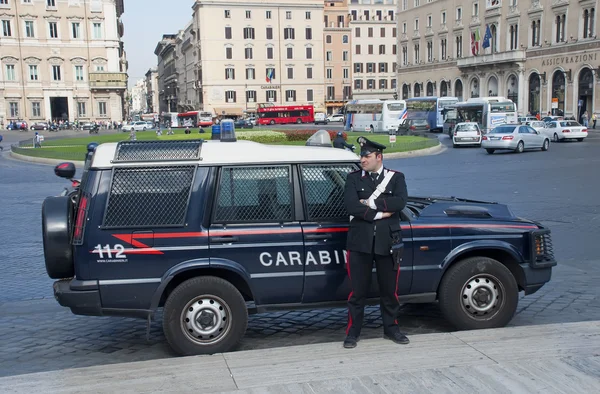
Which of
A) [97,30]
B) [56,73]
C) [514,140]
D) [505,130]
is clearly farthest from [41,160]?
[97,30]

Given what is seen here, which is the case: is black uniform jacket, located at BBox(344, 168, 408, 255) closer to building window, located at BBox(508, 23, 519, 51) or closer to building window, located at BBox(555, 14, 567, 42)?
building window, located at BBox(555, 14, 567, 42)

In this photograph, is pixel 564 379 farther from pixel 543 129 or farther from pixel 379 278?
pixel 543 129

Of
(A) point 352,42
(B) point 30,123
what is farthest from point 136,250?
(A) point 352,42

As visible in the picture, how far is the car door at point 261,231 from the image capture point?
541cm

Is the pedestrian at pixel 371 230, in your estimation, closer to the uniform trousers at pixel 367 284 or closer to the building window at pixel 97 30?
the uniform trousers at pixel 367 284

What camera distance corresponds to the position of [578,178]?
19.3 meters

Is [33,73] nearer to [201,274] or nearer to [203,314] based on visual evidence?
[201,274]

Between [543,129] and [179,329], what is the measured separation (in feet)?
131

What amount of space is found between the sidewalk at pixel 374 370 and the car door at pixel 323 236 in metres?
0.50

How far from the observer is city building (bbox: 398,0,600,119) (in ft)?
193

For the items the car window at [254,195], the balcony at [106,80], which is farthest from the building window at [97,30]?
the car window at [254,195]

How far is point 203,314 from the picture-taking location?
539 cm

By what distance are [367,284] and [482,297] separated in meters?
1.21

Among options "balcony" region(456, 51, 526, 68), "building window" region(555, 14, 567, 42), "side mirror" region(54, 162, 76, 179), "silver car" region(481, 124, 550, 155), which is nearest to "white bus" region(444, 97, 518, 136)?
"silver car" region(481, 124, 550, 155)
